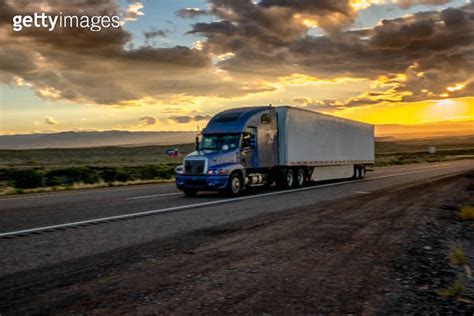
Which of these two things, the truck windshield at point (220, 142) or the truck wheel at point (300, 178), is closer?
the truck windshield at point (220, 142)

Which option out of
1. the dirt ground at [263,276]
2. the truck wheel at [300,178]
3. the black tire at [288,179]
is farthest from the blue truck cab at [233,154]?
the dirt ground at [263,276]

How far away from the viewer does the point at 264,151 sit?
66.1 ft

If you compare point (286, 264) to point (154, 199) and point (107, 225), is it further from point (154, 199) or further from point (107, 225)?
point (154, 199)

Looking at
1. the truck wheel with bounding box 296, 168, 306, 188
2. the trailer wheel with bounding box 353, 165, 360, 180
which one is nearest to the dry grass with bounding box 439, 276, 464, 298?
the truck wheel with bounding box 296, 168, 306, 188

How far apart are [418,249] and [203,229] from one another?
4174 millimetres

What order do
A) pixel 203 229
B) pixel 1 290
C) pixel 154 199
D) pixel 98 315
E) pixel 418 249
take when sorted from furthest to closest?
pixel 154 199 < pixel 203 229 < pixel 418 249 < pixel 1 290 < pixel 98 315

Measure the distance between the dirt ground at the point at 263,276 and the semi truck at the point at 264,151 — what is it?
25.0 ft

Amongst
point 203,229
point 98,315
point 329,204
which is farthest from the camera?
point 329,204

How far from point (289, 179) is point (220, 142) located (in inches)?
185

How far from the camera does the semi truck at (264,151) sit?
17.6 meters

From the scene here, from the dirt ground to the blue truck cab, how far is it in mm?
7401

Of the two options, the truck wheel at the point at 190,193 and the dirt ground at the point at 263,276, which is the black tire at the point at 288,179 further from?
the dirt ground at the point at 263,276

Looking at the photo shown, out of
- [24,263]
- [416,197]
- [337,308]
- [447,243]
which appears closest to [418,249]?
[447,243]

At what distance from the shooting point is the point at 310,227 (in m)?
10.1
